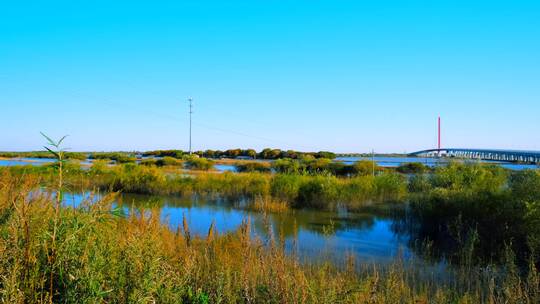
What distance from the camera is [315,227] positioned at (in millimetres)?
11625

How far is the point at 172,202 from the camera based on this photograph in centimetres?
1678

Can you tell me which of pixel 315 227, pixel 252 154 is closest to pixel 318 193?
pixel 315 227

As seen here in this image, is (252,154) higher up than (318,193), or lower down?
higher up

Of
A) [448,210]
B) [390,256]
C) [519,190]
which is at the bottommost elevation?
[390,256]

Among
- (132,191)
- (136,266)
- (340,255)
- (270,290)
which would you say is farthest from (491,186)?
(132,191)

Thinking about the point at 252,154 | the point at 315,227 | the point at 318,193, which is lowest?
the point at 315,227

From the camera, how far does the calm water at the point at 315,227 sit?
857cm

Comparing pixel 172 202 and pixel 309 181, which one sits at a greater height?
pixel 309 181

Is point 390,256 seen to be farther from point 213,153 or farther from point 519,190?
point 213,153

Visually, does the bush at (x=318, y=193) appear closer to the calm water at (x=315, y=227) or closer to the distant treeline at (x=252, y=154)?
the calm water at (x=315, y=227)

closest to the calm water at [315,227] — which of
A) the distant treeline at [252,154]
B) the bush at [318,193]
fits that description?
the bush at [318,193]

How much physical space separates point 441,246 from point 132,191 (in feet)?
50.6

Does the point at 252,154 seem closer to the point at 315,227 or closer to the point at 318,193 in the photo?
the point at 318,193

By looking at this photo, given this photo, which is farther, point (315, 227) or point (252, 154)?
point (252, 154)
